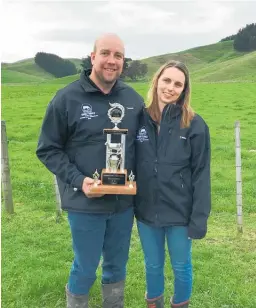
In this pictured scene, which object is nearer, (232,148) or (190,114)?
(190,114)

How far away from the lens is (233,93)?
37.5 meters

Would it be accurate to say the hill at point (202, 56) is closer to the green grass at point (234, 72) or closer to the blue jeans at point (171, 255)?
the green grass at point (234, 72)

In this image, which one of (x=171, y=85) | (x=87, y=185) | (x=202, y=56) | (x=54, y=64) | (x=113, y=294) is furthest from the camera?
(x=202, y=56)

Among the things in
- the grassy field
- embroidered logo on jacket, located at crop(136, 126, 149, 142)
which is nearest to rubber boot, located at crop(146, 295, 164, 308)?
the grassy field

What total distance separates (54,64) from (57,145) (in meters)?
127

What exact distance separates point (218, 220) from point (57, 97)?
5570mm

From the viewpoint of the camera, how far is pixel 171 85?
14.3 feet

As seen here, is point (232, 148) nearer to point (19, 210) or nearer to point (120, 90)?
point (19, 210)

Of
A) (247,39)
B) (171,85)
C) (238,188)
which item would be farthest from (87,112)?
(247,39)

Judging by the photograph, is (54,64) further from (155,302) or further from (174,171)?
(174,171)

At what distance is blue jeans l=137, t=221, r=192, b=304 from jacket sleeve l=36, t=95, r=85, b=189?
0.97 m

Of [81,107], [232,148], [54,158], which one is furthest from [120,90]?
[232,148]

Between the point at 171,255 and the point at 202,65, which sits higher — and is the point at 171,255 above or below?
below

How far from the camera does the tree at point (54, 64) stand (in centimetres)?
12570
